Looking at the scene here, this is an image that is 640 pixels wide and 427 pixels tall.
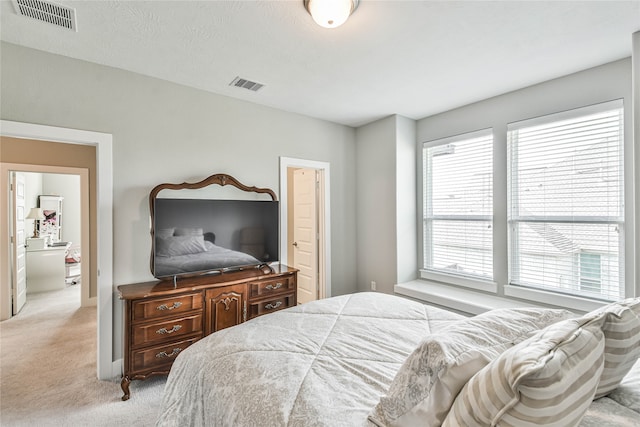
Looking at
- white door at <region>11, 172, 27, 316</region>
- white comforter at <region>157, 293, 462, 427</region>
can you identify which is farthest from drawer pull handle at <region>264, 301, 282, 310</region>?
white door at <region>11, 172, 27, 316</region>

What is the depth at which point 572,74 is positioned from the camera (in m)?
2.68

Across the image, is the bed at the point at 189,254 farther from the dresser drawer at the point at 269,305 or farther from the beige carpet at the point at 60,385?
the beige carpet at the point at 60,385

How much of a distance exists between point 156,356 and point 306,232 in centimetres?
243

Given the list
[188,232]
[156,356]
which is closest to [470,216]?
[188,232]

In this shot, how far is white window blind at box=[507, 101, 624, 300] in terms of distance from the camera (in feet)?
8.21

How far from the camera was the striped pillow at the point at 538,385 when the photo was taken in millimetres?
646

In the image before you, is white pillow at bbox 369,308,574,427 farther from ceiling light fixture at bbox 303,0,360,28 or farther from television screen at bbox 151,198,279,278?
television screen at bbox 151,198,279,278

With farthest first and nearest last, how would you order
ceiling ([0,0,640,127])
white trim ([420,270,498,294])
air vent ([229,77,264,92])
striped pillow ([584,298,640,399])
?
white trim ([420,270,498,294]) → air vent ([229,77,264,92]) → ceiling ([0,0,640,127]) → striped pillow ([584,298,640,399])

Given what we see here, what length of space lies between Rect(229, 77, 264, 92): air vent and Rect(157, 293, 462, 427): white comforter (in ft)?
7.08

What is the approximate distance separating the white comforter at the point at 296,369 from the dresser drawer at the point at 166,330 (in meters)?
0.90

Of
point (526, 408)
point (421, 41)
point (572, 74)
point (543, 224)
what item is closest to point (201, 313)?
point (526, 408)

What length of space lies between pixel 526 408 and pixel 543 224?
2.88 m

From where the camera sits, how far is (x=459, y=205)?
3.59m

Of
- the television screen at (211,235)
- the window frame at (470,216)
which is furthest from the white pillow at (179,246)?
the window frame at (470,216)
